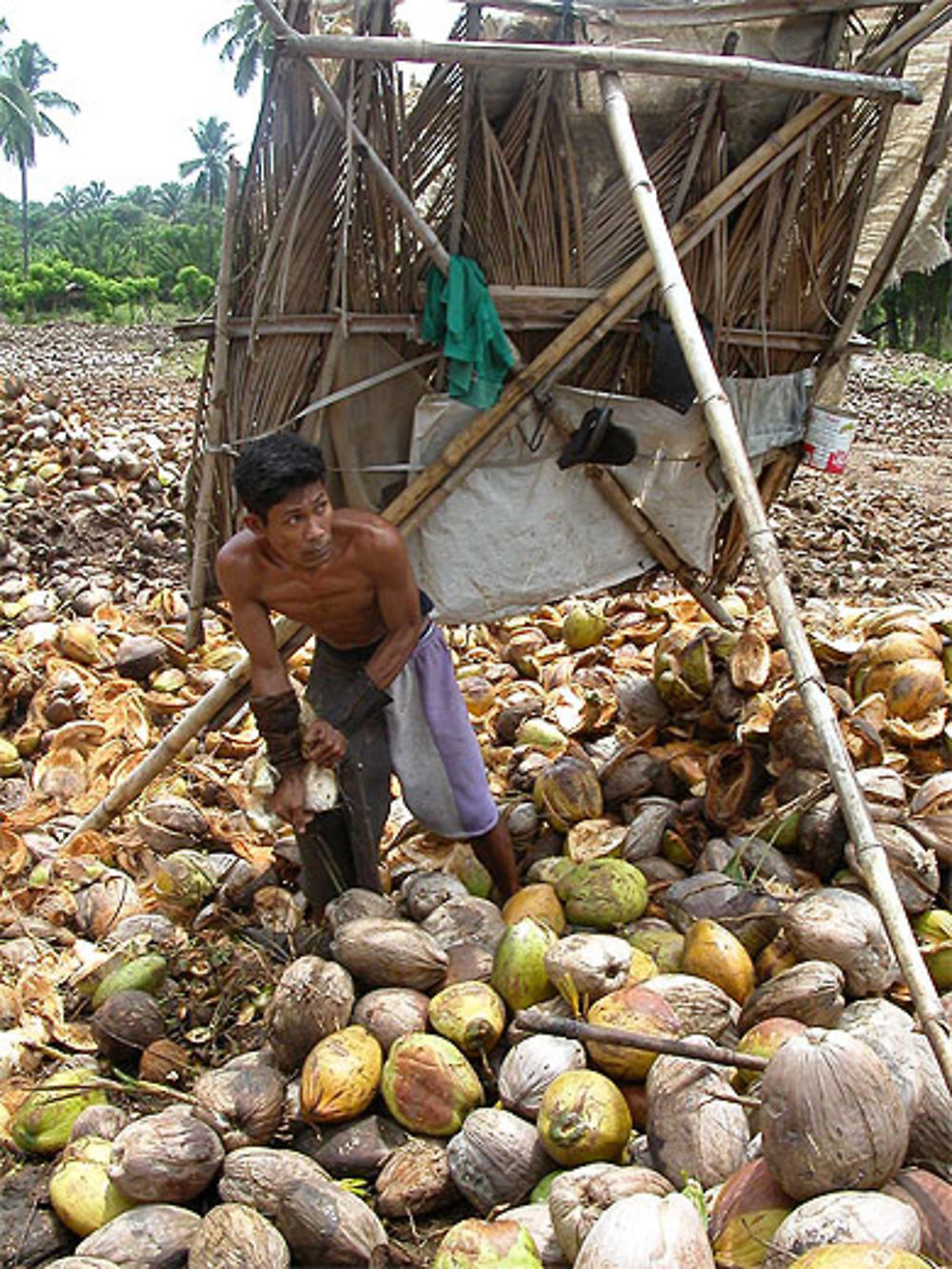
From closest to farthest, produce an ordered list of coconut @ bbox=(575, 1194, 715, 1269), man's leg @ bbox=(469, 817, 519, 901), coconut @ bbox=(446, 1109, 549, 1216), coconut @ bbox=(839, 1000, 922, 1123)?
coconut @ bbox=(575, 1194, 715, 1269)
coconut @ bbox=(839, 1000, 922, 1123)
coconut @ bbox=(446, 1109, 549, 1216)
man's leg @ bbox=(469, 817, 519, 901)

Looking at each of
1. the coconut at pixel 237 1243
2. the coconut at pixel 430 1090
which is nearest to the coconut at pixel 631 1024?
the coconut at pixel 430 1090

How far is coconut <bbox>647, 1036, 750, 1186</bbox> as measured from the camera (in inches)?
81.0

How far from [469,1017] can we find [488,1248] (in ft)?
2.47

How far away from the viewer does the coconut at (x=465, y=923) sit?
9.91 feet

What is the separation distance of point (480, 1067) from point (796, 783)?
55.0 inches

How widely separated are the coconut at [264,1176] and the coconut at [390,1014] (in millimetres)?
368

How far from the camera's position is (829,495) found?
10.1m

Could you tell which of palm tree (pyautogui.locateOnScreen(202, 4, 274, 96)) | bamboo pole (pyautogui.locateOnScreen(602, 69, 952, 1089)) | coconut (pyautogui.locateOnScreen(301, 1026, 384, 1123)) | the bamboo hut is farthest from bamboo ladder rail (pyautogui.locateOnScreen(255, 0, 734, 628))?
palm tree (pyautogui.locateOnScreen(202, 4, 274, 96))

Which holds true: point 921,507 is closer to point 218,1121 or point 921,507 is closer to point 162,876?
point 162,876

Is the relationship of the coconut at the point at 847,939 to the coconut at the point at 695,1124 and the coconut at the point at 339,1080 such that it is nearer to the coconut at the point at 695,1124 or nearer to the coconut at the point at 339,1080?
the coconut at the point at 695,1124

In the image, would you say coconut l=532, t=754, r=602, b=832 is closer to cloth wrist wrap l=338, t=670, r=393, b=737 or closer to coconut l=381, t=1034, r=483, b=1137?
cloth wrist wrap l=338, t=670, r=393, b=737

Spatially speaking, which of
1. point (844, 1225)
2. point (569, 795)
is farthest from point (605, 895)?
point (844, 1225)

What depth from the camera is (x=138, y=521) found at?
7.96 meters

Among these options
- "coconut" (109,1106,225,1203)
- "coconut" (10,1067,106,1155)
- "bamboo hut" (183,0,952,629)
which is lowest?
"coconut" (10,1067,106,1155)
